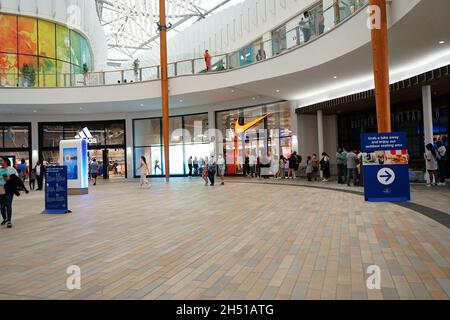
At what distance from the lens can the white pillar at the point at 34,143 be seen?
3016 centimetres

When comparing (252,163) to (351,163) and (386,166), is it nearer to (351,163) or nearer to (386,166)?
(351,163)

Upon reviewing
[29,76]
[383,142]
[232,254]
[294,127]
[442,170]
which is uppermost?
[29,76]

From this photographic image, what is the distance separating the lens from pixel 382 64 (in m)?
11.0

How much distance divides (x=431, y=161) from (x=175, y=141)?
20572 millimetres

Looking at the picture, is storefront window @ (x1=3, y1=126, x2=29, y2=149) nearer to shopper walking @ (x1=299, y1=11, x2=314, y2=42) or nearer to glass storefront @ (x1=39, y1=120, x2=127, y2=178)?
glass storefront @ (x1=39, y1=120, x2=127, y2=178)

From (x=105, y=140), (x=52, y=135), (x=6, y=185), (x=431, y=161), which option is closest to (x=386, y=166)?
(x=431, y=161)

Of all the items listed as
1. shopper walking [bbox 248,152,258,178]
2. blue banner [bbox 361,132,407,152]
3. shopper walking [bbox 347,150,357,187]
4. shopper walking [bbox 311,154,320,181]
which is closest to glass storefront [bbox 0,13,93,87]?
shopper walking [bbox 248,152,258,178]

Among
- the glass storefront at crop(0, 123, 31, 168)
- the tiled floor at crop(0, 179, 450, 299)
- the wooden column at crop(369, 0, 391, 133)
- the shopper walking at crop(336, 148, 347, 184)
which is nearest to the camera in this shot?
the tiled floor at crop(0, 179, 450, 299)

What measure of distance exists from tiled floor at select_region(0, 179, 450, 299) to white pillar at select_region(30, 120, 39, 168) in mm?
23139

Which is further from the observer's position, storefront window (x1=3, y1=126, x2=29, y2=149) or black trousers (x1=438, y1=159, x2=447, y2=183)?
storefront window (x1=3, y1=126, x2=29, y2=149)

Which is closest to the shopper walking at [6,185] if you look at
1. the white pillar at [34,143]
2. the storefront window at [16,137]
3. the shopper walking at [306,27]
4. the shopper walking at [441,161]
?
the shopper walking at [306,27]

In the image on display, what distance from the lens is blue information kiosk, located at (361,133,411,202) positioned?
10203 mm
